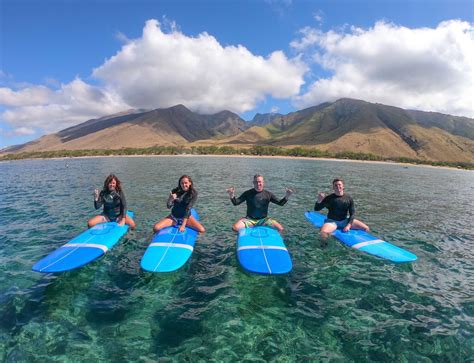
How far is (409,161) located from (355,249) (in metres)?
172

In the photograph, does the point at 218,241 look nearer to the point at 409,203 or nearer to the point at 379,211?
the point at 379,211

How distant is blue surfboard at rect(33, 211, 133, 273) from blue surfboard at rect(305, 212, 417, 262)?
975cm

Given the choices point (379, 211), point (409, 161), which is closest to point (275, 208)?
point (379, 211)

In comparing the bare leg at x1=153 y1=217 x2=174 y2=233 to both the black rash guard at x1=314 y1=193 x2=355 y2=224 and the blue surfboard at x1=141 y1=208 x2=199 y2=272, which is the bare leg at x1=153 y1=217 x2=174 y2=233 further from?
the black rash guard at x1=314 y1=193 x2=355 y2=224

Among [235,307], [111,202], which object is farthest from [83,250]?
[235,307]

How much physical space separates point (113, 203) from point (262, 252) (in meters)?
7.57

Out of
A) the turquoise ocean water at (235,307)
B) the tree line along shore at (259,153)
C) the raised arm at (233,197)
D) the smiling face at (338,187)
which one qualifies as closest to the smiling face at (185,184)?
the raised arm at (233,197)

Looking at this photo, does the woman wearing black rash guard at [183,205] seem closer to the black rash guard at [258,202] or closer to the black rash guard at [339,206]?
the black rash guard at [258,202]

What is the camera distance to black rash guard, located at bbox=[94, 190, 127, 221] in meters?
12.7

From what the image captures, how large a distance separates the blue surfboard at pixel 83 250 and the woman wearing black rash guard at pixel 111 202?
550mm

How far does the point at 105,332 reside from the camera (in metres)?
6.92

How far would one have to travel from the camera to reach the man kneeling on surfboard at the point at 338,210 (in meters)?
12.7

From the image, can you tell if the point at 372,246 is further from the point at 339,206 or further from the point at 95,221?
the point at 95,221

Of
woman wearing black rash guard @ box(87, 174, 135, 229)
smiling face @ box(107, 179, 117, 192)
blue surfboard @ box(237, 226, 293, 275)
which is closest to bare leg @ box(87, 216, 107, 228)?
woman wearing black rash guard @ box(87, 174, 135, 229)
